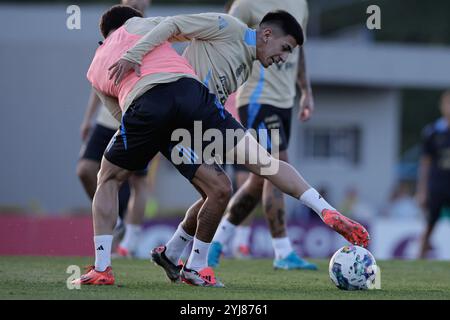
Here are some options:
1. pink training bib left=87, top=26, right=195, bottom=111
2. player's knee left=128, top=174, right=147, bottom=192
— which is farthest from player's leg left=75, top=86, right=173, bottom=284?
player's knee left=128, top=174, right=147, bottom=192

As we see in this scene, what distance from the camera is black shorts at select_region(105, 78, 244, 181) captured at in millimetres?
6961

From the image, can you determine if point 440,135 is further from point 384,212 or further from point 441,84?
point 441,84

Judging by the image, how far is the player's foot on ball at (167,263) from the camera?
7559mm

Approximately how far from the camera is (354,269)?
6988 mm

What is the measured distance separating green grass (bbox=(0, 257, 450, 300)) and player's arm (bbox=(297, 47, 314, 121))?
5.17ft

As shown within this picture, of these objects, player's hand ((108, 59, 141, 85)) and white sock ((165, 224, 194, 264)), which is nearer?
player's hand ((108, 59, 141, 85))

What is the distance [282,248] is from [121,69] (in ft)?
10.7

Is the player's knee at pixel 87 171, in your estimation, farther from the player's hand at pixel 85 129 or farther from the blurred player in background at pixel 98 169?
the player's hand at pixel 85 129

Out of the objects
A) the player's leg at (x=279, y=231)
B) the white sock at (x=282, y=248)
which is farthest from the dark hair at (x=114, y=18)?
the white sock at (x=282, y=248)

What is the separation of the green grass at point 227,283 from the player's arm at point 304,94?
1.57 metres

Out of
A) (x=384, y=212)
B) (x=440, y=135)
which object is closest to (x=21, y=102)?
(x=384, y=212)

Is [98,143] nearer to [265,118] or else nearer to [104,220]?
[265,118]

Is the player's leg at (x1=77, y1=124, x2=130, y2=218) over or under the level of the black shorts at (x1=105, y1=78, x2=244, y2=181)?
under

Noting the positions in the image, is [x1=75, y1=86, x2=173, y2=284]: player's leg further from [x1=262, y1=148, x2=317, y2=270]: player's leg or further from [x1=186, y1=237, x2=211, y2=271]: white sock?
[x1=262, y1=148, x2=317, y2=270]: player's leg
